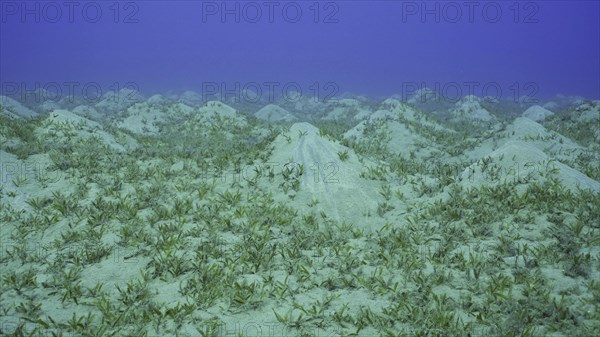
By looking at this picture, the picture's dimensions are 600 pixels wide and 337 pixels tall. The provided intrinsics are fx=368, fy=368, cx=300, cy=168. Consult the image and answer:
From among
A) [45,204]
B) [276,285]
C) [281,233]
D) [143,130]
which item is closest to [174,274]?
[276,285]

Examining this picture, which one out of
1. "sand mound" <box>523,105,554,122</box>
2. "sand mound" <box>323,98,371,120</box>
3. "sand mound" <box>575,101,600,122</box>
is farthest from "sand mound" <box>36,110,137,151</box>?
"sand mound" <box>523,105,554,122</box>

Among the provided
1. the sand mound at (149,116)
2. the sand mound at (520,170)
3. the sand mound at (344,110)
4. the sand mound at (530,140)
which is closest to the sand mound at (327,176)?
the sand mound at (520,170)

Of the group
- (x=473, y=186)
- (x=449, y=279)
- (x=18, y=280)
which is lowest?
(x=18, y=280)

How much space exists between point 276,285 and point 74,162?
790 centimetres

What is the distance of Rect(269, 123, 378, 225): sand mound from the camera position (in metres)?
9.41

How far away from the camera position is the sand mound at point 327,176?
9414 mm

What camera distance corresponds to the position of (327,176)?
10.3 metres

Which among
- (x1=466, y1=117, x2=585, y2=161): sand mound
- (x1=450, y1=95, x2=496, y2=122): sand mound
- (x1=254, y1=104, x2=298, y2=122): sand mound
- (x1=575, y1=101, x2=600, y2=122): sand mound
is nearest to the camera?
(x1=466, y1=117, x2=585, y2=161): sand mound

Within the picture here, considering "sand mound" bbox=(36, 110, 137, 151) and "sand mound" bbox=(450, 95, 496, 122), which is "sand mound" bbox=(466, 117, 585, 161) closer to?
"sand mound" bbox=(36, 110, 137, 151)

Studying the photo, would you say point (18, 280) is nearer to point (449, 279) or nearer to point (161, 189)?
point (161, 189)

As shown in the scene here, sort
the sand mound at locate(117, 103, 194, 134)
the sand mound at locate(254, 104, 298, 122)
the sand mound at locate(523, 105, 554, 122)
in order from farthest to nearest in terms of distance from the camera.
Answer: the sand mound at locate(254, 104, 298, 122)
the sand mound at locate(523, 105, 554, 122)
the sand mound at locate(117, 103, 194, 134)

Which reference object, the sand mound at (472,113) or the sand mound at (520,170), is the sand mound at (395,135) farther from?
the sand mound at (472,113)

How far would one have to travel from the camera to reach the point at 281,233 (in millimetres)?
8289

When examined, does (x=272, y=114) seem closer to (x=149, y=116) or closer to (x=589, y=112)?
(x=149, y=116)
